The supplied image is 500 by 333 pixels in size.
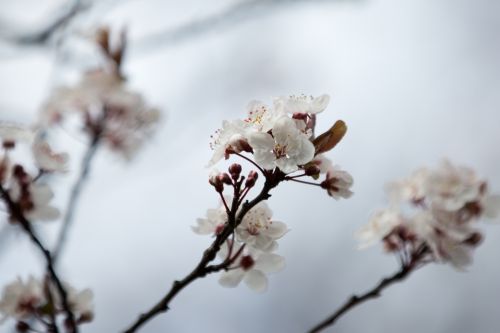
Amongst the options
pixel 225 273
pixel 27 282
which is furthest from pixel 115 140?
pixel 225 273

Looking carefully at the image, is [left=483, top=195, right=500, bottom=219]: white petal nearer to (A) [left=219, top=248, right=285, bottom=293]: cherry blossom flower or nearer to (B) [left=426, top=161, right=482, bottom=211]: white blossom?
(B) [left=426, top=161, right=482, bottom=211]: white blossom

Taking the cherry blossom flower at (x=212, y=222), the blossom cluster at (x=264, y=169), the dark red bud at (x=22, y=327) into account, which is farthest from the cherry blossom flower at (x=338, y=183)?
the dark red bud at (x=22, y=327)

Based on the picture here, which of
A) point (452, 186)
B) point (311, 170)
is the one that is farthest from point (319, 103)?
point (452, 186)

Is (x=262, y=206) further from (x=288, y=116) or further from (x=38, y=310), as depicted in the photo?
(x=38, y=310)

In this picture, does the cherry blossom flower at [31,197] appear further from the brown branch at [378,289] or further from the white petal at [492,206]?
the white petal at [492,206]

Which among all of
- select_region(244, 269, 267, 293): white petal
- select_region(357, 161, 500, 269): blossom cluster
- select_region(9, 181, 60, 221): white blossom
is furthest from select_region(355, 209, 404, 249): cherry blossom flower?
select_region(9, 181, 60, 221): white blossom
